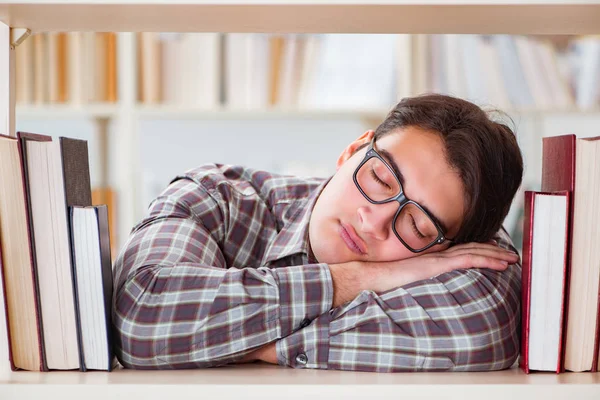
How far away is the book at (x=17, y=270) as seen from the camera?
28.8 inches

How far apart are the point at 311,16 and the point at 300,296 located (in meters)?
0.33

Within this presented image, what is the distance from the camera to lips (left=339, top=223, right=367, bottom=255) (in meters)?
1.02

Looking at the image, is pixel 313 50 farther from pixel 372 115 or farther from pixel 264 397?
pixel 264 397

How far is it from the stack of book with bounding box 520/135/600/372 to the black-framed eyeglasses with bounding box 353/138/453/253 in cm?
23

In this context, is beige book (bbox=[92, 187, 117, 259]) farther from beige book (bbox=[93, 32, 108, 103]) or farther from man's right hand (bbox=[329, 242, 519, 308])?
man's right hand (bbox=[329, 242, 519, 308])

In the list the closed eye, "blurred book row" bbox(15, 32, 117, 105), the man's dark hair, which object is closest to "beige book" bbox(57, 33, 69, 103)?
"blurred book row" bbox(15, 32, 117, 105)

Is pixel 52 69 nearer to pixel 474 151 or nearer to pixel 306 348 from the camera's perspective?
pixel 474 151

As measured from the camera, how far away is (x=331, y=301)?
0.85 meters

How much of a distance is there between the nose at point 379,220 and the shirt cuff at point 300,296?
0.16 meters

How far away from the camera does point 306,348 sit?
0.81 m

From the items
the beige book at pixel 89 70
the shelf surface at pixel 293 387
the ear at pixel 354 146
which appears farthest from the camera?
the beige book at pixel 89 70

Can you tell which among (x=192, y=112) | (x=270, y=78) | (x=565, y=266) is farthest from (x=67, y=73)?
(x=565, y=266)

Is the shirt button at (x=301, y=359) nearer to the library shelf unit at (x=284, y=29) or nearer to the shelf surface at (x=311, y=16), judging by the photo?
the library shelf unit at (x=284, y=29)

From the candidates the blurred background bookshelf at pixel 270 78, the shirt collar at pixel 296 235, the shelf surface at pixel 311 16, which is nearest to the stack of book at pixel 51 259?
the shelf surface at pixel 311 16
